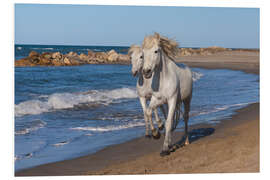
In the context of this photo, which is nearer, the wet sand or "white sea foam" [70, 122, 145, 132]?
the wet sand

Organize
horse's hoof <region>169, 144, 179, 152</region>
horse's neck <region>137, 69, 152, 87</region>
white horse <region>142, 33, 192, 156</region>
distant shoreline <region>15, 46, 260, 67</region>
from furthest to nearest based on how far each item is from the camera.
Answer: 1. distant shoreline <region>15, 46, 260, 67</region>
2. horse's hoof <region>169, 144, 179, 152</region>
3. horse's neck <region>137, 69, 152, 87</region>
4. white horse <region>142, 33, 192, 156</region>

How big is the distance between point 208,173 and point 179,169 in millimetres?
425

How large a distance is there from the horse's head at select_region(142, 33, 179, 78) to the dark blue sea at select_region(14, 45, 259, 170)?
87 cm

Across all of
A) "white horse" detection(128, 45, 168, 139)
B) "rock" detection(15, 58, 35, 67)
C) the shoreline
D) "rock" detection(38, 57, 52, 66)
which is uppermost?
"rock" detection(38, 57, 52, 66)

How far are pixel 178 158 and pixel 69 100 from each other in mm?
6604

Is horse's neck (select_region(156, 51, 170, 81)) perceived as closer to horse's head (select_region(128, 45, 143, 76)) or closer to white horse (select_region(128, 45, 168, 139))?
white horse (select_region(128, 45, 168, 139))

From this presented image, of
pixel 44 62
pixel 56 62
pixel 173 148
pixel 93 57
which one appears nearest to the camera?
pixel 173 148

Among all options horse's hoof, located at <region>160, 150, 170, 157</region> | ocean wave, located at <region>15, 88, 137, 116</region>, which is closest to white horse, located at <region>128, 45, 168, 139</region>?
horse's hoof, located at <region>160, 150, 170, 157</region>

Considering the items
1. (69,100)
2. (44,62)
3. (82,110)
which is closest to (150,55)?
(82,110)

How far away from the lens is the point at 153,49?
5.39 m

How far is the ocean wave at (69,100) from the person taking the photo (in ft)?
32.8

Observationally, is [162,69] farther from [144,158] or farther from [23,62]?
[23,62]

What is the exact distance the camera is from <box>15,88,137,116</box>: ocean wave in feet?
32.8

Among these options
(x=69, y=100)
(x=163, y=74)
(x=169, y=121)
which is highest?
(x=163, y=74)
